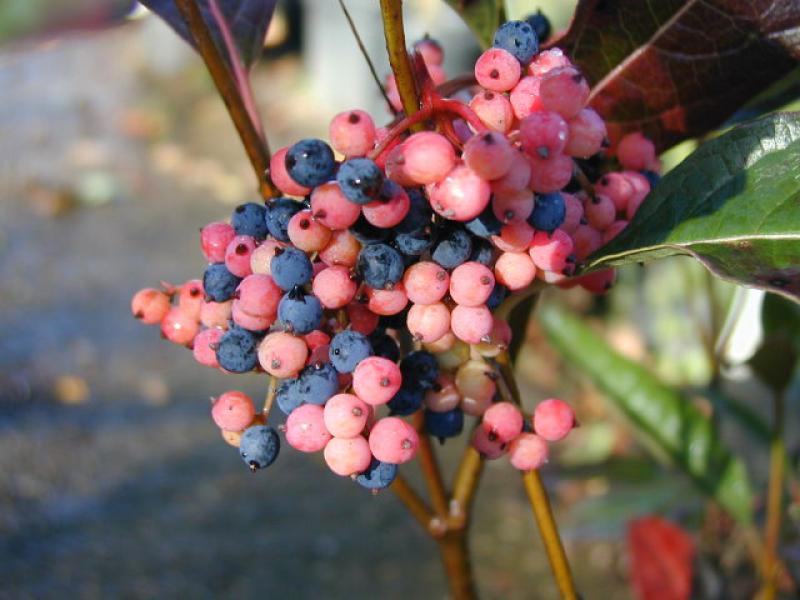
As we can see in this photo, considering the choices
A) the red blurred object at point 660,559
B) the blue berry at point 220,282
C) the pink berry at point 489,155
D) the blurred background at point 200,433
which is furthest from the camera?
the blurred background at point 200,433

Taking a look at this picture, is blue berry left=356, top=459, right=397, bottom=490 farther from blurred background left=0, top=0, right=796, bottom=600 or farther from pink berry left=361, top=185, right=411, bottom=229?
blurred background left=0, top=0, right=796, bottom=600

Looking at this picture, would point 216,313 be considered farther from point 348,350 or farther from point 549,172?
point 549,172

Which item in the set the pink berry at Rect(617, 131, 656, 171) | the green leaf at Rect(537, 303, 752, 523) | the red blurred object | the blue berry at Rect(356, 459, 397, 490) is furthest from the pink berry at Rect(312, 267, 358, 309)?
the red blurred object

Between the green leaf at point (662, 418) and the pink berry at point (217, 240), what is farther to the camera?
the green leaf at point (662, 418)

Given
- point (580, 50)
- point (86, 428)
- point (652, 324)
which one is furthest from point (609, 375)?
point (86, 428)

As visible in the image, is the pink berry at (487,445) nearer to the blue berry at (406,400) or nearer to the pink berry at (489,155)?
the blue berry at (406,400)

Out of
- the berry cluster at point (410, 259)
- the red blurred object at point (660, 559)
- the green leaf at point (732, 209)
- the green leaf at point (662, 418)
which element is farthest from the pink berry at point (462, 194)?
the red blurred object at point (660, 559)

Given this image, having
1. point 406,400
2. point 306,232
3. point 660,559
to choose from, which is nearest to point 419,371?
point 406,400
